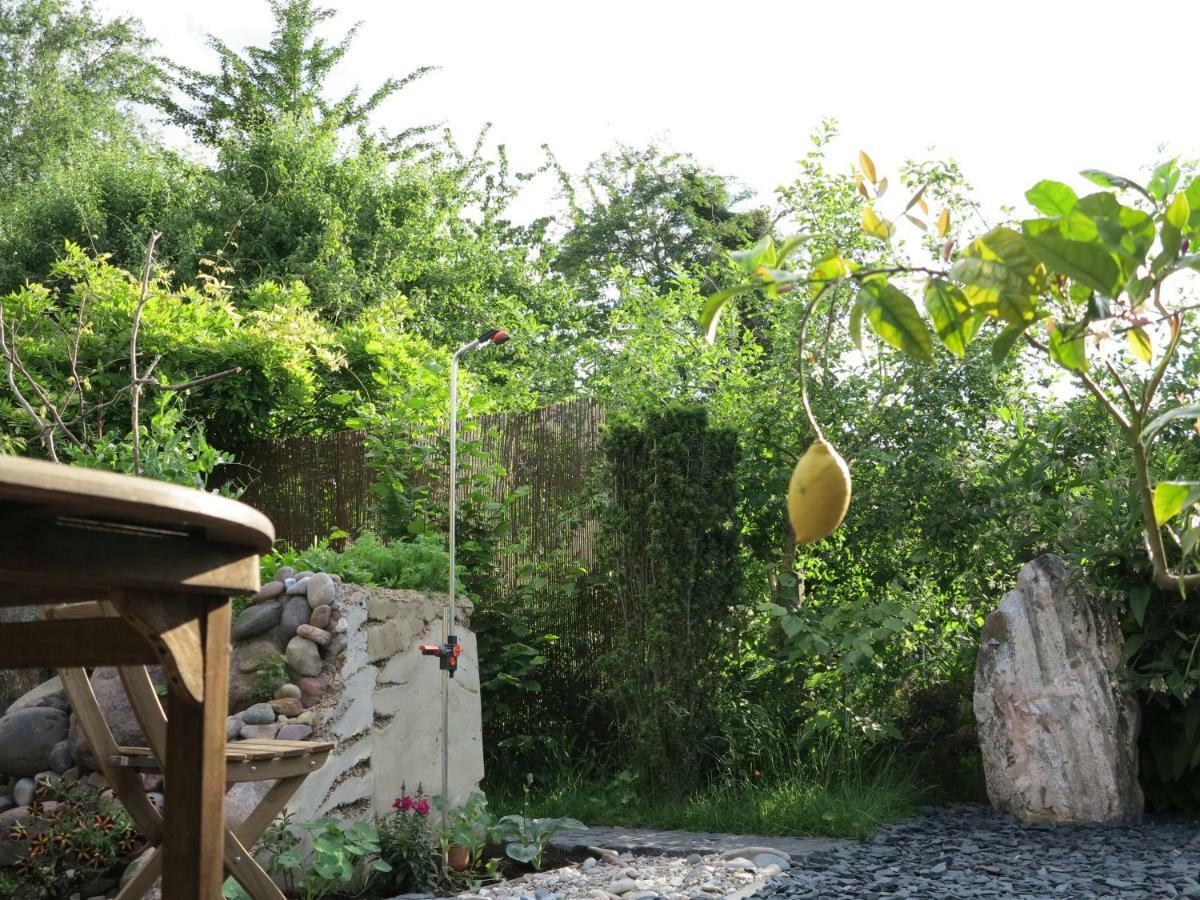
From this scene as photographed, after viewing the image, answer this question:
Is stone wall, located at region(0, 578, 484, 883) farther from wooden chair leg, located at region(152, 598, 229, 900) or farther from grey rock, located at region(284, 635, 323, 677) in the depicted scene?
wooden chair leg, located at region(152, 598, 229, 900)

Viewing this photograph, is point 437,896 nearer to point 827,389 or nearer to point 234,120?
point 827,389

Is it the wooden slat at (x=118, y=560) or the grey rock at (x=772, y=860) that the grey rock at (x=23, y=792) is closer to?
the grey rock at (x=772, y=860)

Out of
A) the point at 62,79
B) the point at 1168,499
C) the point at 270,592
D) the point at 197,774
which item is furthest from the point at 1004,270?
the point at 62,79

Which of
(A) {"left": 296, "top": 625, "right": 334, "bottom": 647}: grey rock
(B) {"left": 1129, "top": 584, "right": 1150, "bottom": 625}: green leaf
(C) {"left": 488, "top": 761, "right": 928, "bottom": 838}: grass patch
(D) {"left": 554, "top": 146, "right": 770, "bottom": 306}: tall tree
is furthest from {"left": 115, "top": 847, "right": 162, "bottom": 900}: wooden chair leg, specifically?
(D) {"left": 554, "top": 146, "right": 770, "bottom": 306}: tall tree

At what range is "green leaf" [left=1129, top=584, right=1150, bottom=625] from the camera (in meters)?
4.52

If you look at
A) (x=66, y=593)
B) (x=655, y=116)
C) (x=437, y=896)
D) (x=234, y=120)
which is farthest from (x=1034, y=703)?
(x=655, y=116)

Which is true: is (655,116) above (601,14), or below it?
above

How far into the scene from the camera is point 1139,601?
4.58 metres

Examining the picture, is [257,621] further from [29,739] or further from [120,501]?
[120,501]

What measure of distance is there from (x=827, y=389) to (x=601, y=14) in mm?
2680

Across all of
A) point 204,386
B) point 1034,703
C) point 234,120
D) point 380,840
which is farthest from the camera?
point 234,120

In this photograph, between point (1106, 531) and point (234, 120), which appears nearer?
point (1106, 531)

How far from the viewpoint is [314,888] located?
354 centimetres

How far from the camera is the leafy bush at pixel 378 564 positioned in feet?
14.9
